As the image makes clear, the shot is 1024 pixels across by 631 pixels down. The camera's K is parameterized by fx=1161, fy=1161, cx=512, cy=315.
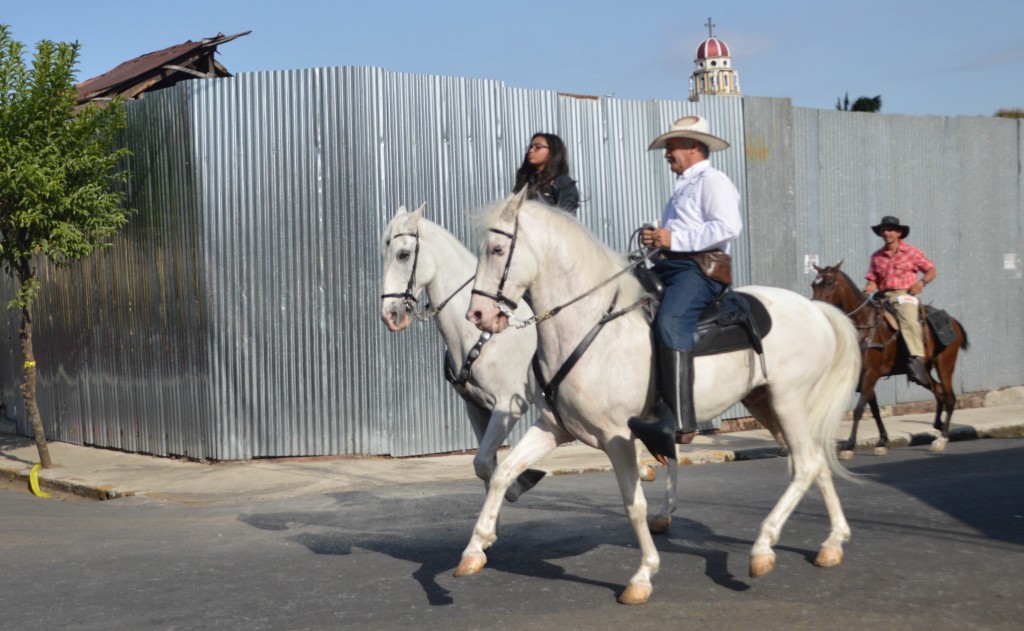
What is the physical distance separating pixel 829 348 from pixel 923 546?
142 cm

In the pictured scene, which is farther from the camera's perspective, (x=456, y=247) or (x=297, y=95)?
(x=297, y=95)

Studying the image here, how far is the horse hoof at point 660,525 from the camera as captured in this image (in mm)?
8258

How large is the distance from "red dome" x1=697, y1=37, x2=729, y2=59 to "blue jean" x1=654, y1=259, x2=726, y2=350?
10806cm

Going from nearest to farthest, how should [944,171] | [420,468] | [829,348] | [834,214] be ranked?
[829,348] < [420,468] < [834,214] < [944,171]

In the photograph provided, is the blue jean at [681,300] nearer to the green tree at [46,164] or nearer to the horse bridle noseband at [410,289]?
the horse bridle noseband at [410,289]

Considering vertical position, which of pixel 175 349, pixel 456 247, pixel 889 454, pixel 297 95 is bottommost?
pixel 889 454

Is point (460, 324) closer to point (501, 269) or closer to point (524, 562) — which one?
point (524, 562)

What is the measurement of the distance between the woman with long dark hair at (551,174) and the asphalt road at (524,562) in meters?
2.40

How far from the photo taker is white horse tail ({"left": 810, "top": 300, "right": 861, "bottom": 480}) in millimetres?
7391

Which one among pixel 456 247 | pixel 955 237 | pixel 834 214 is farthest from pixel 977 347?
pixel 456 247

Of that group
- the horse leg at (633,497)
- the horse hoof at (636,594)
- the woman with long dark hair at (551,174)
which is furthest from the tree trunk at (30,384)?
the horse hoof at (636,594)

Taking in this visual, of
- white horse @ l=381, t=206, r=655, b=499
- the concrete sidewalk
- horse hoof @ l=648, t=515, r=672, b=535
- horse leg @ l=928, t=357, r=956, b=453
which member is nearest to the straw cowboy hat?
white horse @ l=381, t=206, r=655, b=499

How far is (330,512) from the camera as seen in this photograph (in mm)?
10219

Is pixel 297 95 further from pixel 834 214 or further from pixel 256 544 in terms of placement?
pixel 834 214
